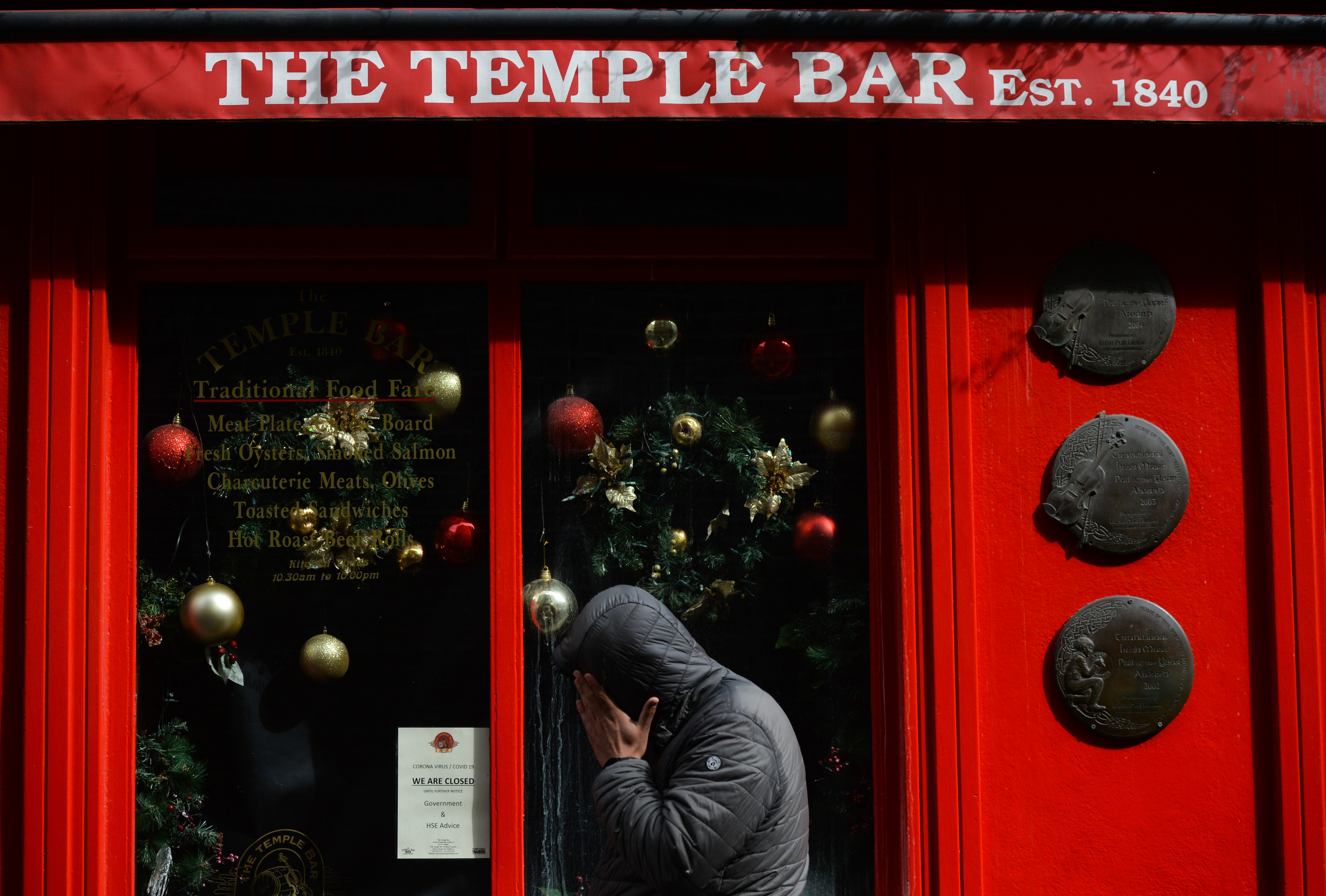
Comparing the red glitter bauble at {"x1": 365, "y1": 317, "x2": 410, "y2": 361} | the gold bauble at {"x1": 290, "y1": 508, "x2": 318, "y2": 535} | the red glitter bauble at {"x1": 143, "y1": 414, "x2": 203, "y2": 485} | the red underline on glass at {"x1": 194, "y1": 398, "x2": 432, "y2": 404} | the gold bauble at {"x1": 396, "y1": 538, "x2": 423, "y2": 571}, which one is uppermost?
the red glitter bauble at {"x1": 365, "y1": 317, "x2": 410, "y2": 361}

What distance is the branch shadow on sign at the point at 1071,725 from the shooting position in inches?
146

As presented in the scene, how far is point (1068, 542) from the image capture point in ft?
12.3

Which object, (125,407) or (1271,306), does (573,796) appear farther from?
(1271,306)

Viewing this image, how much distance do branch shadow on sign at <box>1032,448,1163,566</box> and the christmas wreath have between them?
90 cm

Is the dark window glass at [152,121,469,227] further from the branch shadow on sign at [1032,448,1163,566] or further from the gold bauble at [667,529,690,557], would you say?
the branch shadow on sign at [1032,448,1163,566]

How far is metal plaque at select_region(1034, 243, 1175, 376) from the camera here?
3779 mm

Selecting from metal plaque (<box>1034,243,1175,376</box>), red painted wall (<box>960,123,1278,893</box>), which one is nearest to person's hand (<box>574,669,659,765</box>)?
red painted wall (<box>960,123,1278,893</box>)

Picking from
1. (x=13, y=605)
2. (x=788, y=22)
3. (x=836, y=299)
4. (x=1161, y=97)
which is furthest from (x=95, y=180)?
(x=1161, y=97)

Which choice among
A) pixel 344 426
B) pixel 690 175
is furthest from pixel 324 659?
pixel 690 175

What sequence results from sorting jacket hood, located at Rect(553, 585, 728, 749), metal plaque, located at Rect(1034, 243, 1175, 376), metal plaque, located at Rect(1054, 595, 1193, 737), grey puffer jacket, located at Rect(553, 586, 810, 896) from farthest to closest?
1. metal plaque, located at Rect(1034, 243, 1175, 376)
2. metal plaque, located at Rect(1054, 595, 1193, 737)
3. jacket hood, located at Rect(553, 585, 728, 749)
4. grey puffer jacket, located at Rect(553, 586, 810, 896)

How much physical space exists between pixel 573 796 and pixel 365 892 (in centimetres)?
89

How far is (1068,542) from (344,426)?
115 inches

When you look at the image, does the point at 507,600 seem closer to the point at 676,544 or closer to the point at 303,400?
the point at 676,544

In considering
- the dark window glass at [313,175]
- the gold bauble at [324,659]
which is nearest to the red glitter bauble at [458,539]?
the gold bauble at [324,659]
